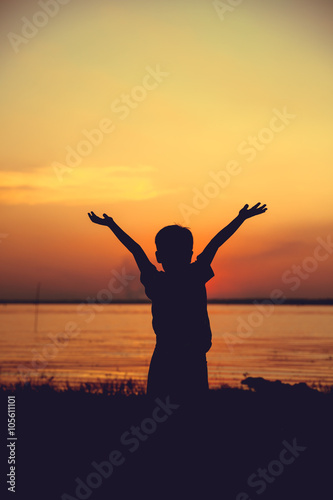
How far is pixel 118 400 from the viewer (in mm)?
12992

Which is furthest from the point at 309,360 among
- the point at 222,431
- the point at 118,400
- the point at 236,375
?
the point at 222,431

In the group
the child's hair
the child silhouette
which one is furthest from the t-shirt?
the child's hair

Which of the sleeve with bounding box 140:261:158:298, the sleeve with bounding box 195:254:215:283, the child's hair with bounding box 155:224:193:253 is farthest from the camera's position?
the sleeve with bounding box 140:261:158:298

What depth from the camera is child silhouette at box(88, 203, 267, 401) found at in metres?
5.64

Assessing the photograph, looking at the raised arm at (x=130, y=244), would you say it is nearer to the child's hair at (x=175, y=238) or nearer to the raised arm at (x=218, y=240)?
the child's hair at (x=175, y=238)

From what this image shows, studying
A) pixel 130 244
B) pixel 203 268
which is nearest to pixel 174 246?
pixel 203 268

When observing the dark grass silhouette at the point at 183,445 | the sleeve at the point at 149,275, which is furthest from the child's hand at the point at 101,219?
the dark grass silhouette at the point at 183,445

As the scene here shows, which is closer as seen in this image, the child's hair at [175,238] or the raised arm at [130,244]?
the child's hair at [175,238]

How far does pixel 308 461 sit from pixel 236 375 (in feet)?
66.7

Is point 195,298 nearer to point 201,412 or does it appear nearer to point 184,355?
point 184,355

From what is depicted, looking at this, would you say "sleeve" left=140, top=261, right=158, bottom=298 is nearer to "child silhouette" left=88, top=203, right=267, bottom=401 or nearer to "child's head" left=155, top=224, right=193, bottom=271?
"child silhouette" left=88, top=203, right=267, bottom=401

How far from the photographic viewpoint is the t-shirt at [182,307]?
5637 mm

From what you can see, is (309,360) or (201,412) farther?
(309,360)

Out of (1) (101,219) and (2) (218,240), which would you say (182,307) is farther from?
(1) (101,219)
